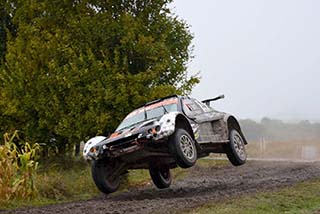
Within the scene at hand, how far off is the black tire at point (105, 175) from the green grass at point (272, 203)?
10.6 ft

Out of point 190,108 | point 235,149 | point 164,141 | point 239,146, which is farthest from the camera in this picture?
point 239,146

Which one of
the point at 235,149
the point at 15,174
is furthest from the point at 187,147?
the point at 15,174

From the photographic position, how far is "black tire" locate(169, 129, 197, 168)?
1070 centimetres

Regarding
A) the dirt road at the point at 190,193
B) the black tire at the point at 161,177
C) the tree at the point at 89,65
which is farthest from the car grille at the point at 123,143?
the tree at the point at 89,65

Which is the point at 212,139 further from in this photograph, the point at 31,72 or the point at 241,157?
the point at 31,72

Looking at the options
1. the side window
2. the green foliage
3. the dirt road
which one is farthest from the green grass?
the green foliage

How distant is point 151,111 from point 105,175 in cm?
169

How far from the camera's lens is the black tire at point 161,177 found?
13.8 meters

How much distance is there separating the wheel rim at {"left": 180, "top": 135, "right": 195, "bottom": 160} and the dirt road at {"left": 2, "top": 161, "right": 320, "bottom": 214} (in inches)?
31.7

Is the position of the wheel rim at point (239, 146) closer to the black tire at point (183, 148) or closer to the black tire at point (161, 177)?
the black tire at point (161, 177)

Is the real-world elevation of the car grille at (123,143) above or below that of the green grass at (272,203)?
above

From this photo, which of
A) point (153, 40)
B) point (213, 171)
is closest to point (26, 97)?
point (153, 40)

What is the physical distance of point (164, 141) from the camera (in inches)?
427

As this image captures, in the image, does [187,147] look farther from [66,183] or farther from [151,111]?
[66,183]
